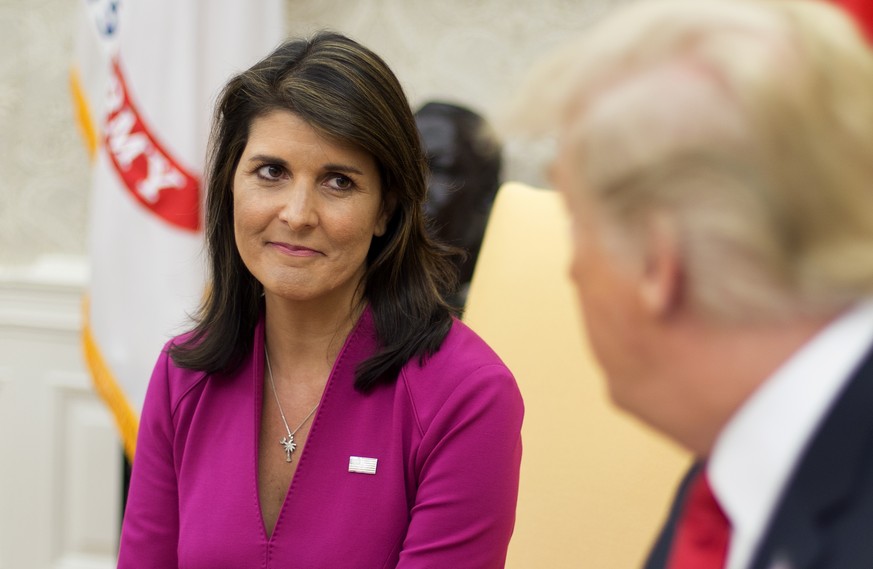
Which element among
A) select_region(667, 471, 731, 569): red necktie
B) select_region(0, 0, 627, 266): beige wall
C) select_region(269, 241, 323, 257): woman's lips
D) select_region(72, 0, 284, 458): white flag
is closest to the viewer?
select_region(667, 471, 731, 569): red necktie

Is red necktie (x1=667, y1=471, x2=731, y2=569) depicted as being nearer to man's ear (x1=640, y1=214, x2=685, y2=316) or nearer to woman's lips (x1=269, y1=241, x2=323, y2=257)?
man's ear (x1=640, y1=214, x2=685, y2=316)

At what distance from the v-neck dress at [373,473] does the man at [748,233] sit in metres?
0.86

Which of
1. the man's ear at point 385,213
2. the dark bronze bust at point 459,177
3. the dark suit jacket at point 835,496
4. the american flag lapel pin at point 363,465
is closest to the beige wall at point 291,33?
the dark bronze bust at point 459,177

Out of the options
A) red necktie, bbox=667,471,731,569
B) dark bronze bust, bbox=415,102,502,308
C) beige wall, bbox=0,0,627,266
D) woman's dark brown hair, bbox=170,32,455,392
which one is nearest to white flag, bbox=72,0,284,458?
beige wall, bbox=0,0,627,266

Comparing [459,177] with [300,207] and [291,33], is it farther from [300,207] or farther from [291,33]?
[300,207]

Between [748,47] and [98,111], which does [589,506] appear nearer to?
[748,47]

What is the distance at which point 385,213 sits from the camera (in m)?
1.85

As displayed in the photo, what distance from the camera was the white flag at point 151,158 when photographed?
9.96 ft

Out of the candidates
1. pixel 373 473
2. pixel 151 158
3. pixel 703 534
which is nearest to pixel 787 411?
pixel 703 534

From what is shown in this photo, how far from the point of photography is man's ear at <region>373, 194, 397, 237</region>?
6.03ft

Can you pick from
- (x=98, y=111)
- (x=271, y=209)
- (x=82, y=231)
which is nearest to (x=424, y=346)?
(x=271, y=209)

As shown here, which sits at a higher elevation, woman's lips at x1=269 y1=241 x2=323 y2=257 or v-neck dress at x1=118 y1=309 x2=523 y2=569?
→ woman's lips at x1=269 y1=241 x2=323 y2=257

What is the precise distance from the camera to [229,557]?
5.58 ft

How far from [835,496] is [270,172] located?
3.97 ft
